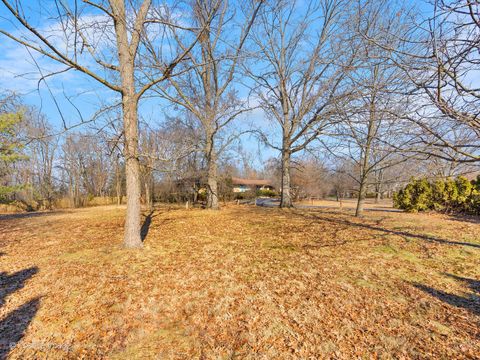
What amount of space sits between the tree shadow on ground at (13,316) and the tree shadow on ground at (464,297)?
5.33 meters

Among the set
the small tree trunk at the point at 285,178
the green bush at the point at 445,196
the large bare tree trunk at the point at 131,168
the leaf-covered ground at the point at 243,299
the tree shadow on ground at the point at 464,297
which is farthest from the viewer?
the small tree trunk at the point at 285,178

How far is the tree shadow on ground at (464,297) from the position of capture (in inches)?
117

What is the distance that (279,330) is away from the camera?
254cm

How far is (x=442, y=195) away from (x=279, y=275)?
13276 millimetres

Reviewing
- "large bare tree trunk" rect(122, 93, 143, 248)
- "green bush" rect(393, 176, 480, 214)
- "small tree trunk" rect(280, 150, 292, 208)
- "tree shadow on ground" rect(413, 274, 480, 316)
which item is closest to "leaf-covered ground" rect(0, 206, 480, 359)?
"tree shadow on ground" rect(413, 274, 480, 316)

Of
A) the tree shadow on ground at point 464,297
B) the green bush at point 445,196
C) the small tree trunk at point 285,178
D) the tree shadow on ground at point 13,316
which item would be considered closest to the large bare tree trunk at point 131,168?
the tree shadow on ground at point 13,316

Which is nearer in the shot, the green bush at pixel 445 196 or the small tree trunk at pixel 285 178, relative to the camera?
the green bush at pixel 445 196

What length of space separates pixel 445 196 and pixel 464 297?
1176 centimetres

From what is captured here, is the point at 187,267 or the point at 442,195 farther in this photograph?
the point at 442,195

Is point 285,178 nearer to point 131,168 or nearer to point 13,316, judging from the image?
point 131,168

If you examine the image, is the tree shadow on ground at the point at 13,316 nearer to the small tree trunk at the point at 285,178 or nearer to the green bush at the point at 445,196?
the small tree trunk at the point at 285,178

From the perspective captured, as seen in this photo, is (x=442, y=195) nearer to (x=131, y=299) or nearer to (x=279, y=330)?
(x=279, y=330)

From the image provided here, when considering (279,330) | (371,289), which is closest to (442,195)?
(371,289)

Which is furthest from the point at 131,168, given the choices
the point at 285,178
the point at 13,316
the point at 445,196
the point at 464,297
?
the point at 445,196
